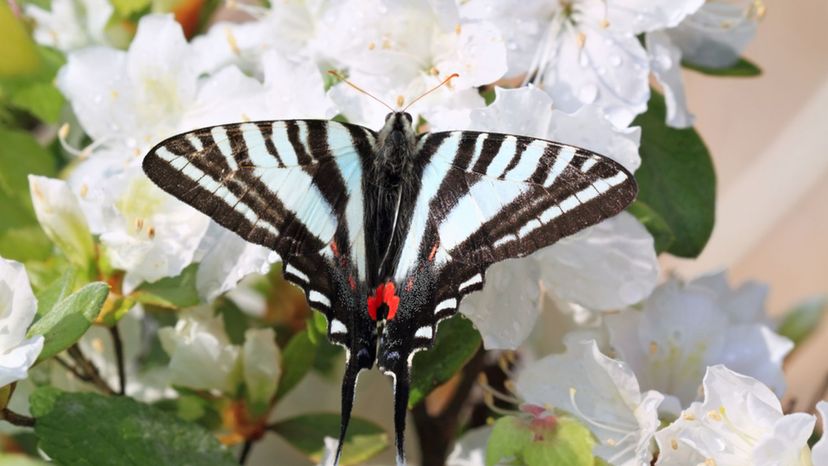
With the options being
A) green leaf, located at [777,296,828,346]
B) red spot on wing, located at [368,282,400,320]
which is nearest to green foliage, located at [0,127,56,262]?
red spot on wing, located at [368,282,400,320]

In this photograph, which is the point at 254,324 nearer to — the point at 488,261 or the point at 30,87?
the point at 30,87

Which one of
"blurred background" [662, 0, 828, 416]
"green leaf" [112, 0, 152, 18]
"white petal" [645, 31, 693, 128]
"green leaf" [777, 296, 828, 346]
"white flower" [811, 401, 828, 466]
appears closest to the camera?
"white flower" [811, 401, 828, 466]

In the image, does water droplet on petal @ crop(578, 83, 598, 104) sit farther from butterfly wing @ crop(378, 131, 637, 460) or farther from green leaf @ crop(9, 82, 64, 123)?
green leaf @ crop(9, 82, 64, 123)

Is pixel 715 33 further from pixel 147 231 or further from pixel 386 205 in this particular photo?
pixel 147 231

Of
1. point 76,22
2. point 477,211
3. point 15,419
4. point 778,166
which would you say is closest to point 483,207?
point 477,211

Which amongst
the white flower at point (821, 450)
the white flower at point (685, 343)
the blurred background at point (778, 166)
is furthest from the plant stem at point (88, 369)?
the blurred background at point (778, 166)

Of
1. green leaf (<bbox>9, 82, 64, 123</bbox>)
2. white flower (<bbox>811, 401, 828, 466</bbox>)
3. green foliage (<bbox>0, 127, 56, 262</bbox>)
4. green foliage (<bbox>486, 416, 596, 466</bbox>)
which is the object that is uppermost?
white flower (<bbox>811, 401, 828, 466</bbox>)

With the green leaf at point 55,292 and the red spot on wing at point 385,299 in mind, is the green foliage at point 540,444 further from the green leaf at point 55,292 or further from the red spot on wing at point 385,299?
the green leaf at point 55,292

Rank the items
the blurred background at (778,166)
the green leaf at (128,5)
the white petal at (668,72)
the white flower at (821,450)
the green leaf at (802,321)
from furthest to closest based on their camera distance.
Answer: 1. the blurred background at (778,166)
2. the green leaf at (802,321)
3. the green leaf at (128,5)
4. the white petal at (668,72)
5. the white flower at (821,450)
